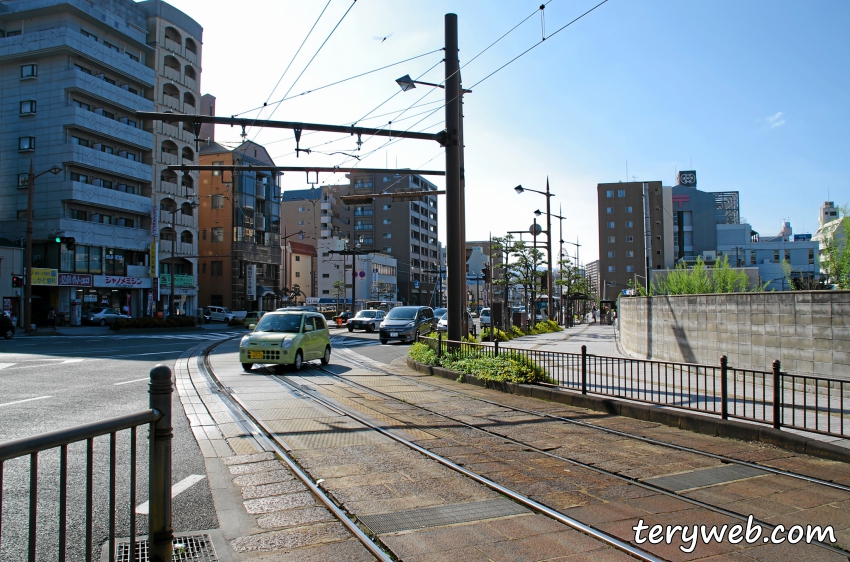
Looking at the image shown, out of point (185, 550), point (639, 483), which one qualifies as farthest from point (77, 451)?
point (639, 483)

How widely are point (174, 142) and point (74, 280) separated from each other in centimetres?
1722

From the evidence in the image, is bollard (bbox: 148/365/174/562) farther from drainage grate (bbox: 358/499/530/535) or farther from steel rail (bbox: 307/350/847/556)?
steel rail (bbox: 307/350/847/556)

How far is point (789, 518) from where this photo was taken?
4.66m

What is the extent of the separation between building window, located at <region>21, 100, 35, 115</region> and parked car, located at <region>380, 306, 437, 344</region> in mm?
36255

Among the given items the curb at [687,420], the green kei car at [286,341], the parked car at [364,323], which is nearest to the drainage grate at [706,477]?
the curb at [687,420]

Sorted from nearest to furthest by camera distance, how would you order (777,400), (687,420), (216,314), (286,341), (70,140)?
(777,400) < (687,420) < (286,341) < (70,140) < (216,314)

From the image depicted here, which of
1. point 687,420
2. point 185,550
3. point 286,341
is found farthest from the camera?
point 286,341

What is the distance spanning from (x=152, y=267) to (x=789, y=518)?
53623 millimetres

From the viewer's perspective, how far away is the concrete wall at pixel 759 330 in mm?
10430

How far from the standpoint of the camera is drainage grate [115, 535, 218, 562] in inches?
149

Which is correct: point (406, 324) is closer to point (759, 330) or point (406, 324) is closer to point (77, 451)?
point (759, 330)

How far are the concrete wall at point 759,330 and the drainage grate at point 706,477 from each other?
219 inches

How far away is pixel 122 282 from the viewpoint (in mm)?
49812

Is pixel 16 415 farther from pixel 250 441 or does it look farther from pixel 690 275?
pixel 690 275
